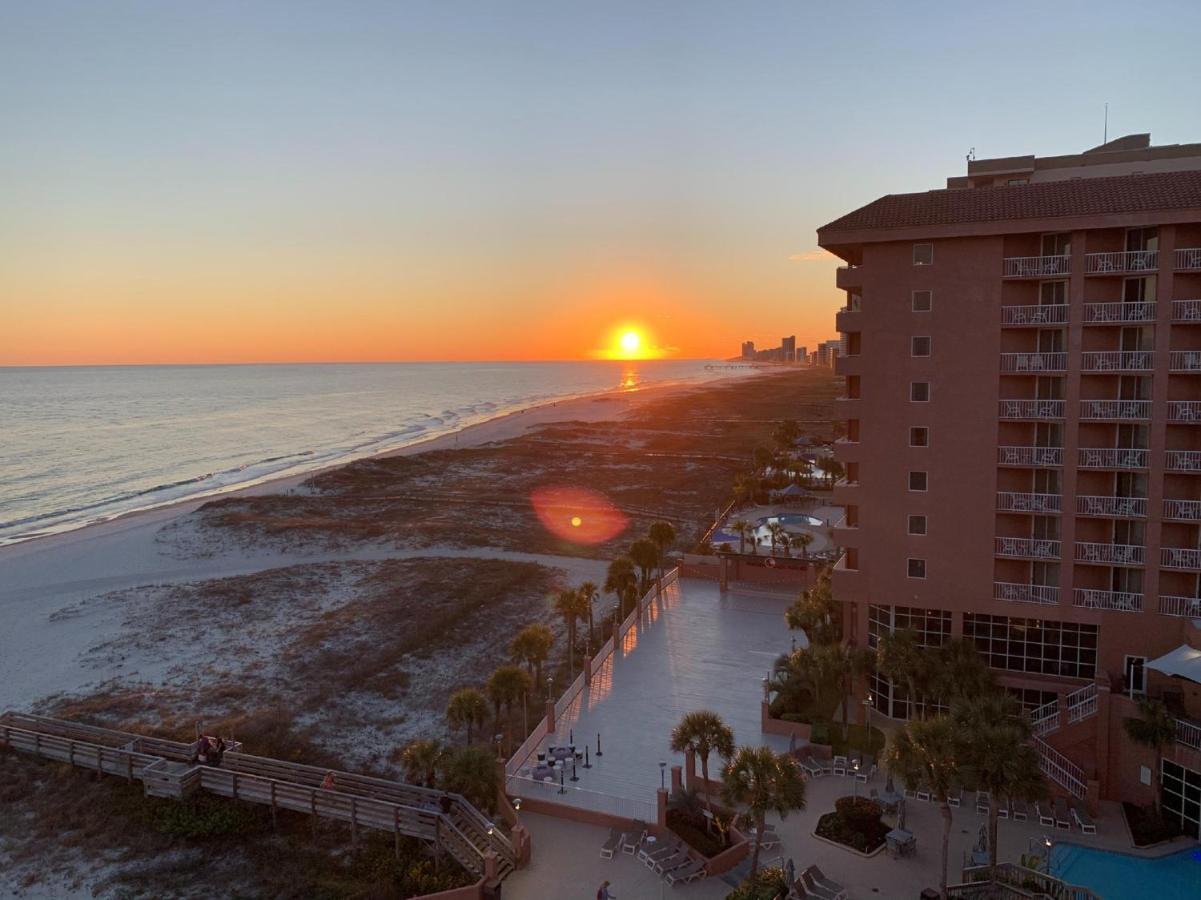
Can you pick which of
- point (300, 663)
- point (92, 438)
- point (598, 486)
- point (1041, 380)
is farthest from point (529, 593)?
point (92, 438)

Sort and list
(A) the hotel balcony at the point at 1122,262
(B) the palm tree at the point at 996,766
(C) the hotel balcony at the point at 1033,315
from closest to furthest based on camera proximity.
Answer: (B) the palm tree at the point at 996,766 < (A) the hotel balcony at the point at 1122,262 < (C) the hotel balcony at the point at 1033,315

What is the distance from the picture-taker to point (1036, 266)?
2866 cm

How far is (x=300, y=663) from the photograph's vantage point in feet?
136

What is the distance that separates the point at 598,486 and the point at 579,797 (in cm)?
6923

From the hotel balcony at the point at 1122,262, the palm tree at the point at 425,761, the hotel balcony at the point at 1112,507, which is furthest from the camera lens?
the hotel balcony at the point at 1112,507

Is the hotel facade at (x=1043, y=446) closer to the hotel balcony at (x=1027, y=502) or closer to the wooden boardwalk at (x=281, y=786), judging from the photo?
the hotel balcony at (x=1027, y=502)

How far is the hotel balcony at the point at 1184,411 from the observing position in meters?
26.9

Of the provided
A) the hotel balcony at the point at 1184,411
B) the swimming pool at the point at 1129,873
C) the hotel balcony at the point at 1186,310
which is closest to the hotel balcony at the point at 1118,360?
the hotel balcony at the point at 1186,310

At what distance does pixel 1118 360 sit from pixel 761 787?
19670 mm

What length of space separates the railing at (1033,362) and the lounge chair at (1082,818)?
14.9 m

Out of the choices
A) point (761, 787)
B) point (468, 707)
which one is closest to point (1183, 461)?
point (761, 787)

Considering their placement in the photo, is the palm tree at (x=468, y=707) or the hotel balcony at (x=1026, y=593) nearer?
the palm tree at (x=468, y=707)

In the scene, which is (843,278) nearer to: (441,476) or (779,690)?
(779,690)

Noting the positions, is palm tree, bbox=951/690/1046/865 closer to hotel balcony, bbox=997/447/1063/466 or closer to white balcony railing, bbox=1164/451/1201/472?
hotel balcony, bbox=997/447/1063/466
